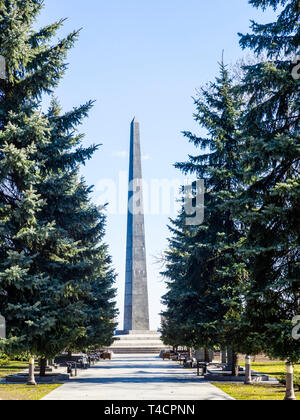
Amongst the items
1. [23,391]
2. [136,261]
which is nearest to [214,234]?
[23,391]

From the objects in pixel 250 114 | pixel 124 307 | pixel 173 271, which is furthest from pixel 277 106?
pixel 124 307

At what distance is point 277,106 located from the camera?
40.8 feet

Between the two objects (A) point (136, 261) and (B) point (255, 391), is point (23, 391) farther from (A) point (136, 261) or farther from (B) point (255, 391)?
(A) point (136, 261)

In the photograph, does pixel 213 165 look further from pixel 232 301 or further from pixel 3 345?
pixel 3 345

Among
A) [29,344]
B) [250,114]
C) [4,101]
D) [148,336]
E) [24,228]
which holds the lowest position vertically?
[148,336]

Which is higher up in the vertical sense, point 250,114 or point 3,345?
point 250,114

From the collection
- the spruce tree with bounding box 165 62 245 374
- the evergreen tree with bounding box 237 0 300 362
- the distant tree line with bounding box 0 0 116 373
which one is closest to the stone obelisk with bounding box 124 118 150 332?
the spruce tree with bounding box 165 62 245 374

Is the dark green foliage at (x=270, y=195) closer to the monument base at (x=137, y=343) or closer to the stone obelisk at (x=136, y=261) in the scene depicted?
the stone obelisk at (x=136, y=261)

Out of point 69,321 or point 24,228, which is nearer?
point 24,228

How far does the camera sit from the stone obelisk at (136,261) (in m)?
48.3

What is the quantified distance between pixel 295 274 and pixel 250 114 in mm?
3969

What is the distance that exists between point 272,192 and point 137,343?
4104cm

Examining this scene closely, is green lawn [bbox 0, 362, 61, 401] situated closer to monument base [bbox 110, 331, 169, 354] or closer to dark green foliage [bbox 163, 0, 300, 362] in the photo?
dark green foliage [bbox 163, 0, 300, 362]

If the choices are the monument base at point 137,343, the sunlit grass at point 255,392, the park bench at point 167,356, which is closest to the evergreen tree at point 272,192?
the sunlit grass at point 255,392
